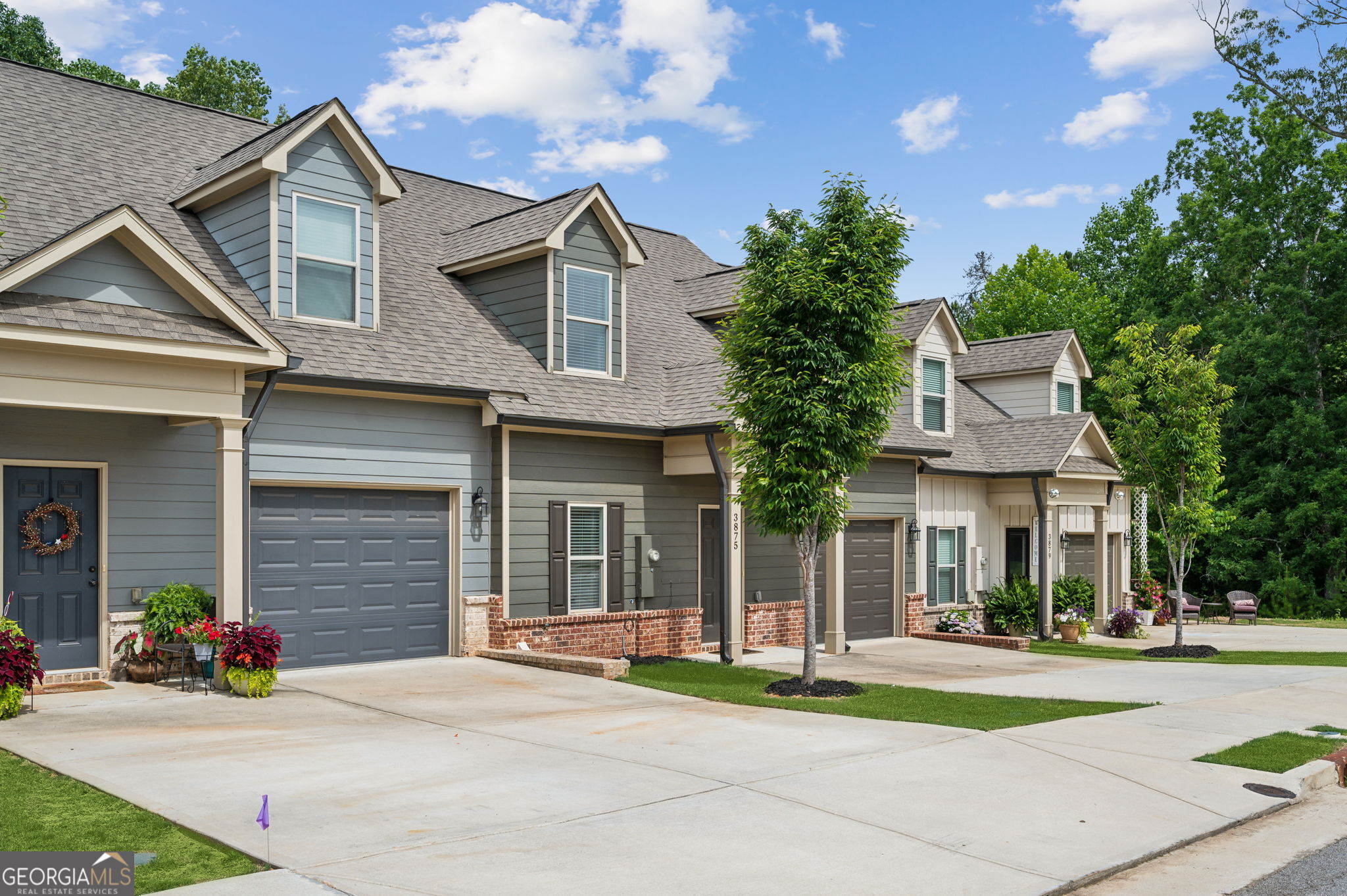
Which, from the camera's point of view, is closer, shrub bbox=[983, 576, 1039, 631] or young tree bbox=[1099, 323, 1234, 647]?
young tree bbox=[1099, 323, 1234, 647]

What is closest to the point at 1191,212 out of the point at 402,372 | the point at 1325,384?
the point at 1325,384

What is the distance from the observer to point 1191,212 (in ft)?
126

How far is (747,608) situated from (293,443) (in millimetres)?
8772

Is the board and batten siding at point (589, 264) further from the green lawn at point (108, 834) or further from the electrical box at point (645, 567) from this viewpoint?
the green lawn at point (108, 834)

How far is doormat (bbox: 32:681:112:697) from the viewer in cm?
1134

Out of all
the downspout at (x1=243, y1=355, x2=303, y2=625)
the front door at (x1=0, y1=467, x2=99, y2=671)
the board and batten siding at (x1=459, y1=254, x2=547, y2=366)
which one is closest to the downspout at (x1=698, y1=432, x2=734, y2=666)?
the board and batten siding at (x1=459, y1=254, x2=547, y2=366)

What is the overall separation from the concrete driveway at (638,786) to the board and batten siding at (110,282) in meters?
4.19

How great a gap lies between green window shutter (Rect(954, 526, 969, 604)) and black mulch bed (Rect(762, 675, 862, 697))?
424 inches

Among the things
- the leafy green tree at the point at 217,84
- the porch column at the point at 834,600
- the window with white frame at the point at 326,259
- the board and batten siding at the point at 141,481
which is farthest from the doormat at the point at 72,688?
the leafy green tree at the point at 217,84

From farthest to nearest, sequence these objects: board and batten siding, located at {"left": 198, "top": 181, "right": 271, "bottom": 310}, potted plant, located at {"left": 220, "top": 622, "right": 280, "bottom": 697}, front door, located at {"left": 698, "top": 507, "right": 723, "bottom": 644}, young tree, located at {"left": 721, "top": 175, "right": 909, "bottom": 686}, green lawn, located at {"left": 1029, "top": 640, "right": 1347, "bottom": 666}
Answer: green lawn, located at {"left": 1029, "top": 640, "right": 1347, "bottom": 666} < front door, located at {"left": 698, "top": 507, "right": 723, "bottom": 644} < board and batten siding, located at {"left": 198, "top": 181, "right": 271, "bottom": 310} < young tree, located at {"left": 721, "top": 175, "right": 909, "bottom": 686} < potted plant, located at {"left": 220, "top": 622, "right": 280, "bottom": 697}

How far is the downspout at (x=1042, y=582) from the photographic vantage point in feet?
75.7

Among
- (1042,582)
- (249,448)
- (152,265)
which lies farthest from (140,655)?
(1042,582)

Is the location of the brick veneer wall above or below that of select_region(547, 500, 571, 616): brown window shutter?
below

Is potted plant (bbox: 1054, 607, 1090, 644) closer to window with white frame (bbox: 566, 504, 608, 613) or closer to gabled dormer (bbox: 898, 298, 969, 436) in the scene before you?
gabled dormer (bbox: 898, 298, 969, 436)
